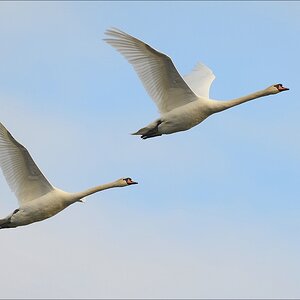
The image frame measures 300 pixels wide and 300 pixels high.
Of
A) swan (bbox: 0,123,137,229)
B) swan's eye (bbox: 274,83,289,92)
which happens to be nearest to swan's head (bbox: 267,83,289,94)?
swan's eye (bbox: 274,83,289,92)

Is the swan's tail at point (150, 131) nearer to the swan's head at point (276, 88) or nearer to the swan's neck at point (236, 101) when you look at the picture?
the swan's neck at point (236, 101)

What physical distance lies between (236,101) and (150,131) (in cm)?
313

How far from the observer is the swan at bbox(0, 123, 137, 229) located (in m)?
41.4

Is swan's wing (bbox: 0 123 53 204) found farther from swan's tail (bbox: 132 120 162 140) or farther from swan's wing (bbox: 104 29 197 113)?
swan's wing (bbox: 104 29 197 113)

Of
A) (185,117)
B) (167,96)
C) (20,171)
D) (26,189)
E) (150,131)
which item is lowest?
(26,189)

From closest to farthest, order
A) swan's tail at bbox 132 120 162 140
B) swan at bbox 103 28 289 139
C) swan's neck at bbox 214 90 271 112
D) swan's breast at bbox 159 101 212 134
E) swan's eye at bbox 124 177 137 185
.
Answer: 1. swan at bbox 103 28 289 139
2. swan's breast at bbox 159 101 212 134
3. swan's tail at bbox 132 120 162 140
4. swan's neck at bbox 214 90 271 112
5. swan's eye at bbox 124 177 137 185

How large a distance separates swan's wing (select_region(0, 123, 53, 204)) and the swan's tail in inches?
138

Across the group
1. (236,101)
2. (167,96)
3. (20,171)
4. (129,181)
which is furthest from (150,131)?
(20,171)

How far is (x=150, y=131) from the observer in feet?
141

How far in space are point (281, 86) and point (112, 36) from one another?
771 centimetres

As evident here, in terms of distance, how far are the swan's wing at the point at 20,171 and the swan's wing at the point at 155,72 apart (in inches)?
167

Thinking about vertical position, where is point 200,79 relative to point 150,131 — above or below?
above

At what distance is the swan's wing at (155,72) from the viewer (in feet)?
133

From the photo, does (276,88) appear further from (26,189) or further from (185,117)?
(26,189)
